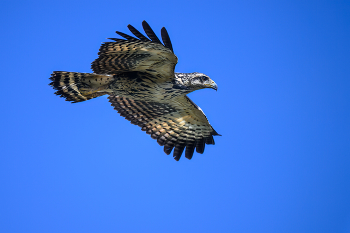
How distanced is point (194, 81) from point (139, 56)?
1.29 m

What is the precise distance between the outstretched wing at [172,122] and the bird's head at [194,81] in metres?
1.39

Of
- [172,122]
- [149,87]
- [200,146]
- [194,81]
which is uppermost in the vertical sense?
[194,81]

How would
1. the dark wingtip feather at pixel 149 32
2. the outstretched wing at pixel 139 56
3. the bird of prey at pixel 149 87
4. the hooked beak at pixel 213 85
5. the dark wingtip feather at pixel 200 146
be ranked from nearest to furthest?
1. the dark wingtip feather at pixel 149 32
2. the outstretched wing at pixel 139 56
3. the bird of prey at pixel 149 87
4. the hooked beak at pixel 213 85
5. the dark wingtip feather at pixel 200 146

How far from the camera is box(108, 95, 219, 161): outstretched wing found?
9023 millimetres

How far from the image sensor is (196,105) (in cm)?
902

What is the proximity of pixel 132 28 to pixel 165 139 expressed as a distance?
11.7 ft

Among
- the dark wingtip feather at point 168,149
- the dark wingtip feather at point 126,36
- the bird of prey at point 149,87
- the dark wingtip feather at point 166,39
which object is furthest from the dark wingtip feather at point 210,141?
the dark wingtip feather at point 126,36

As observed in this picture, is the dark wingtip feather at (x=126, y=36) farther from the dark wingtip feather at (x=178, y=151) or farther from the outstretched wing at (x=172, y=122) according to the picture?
the dark wingtip feather at (x=178, y=151)

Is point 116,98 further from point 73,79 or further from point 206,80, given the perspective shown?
point 206,80

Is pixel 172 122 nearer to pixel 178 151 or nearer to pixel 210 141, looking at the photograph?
pixel 178 151

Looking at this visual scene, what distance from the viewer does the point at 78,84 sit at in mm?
7680

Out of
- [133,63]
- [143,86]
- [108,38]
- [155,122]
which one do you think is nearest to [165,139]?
[155,122]

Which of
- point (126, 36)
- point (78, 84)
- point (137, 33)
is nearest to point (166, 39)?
point (137, 33)

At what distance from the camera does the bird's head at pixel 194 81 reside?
746cm
